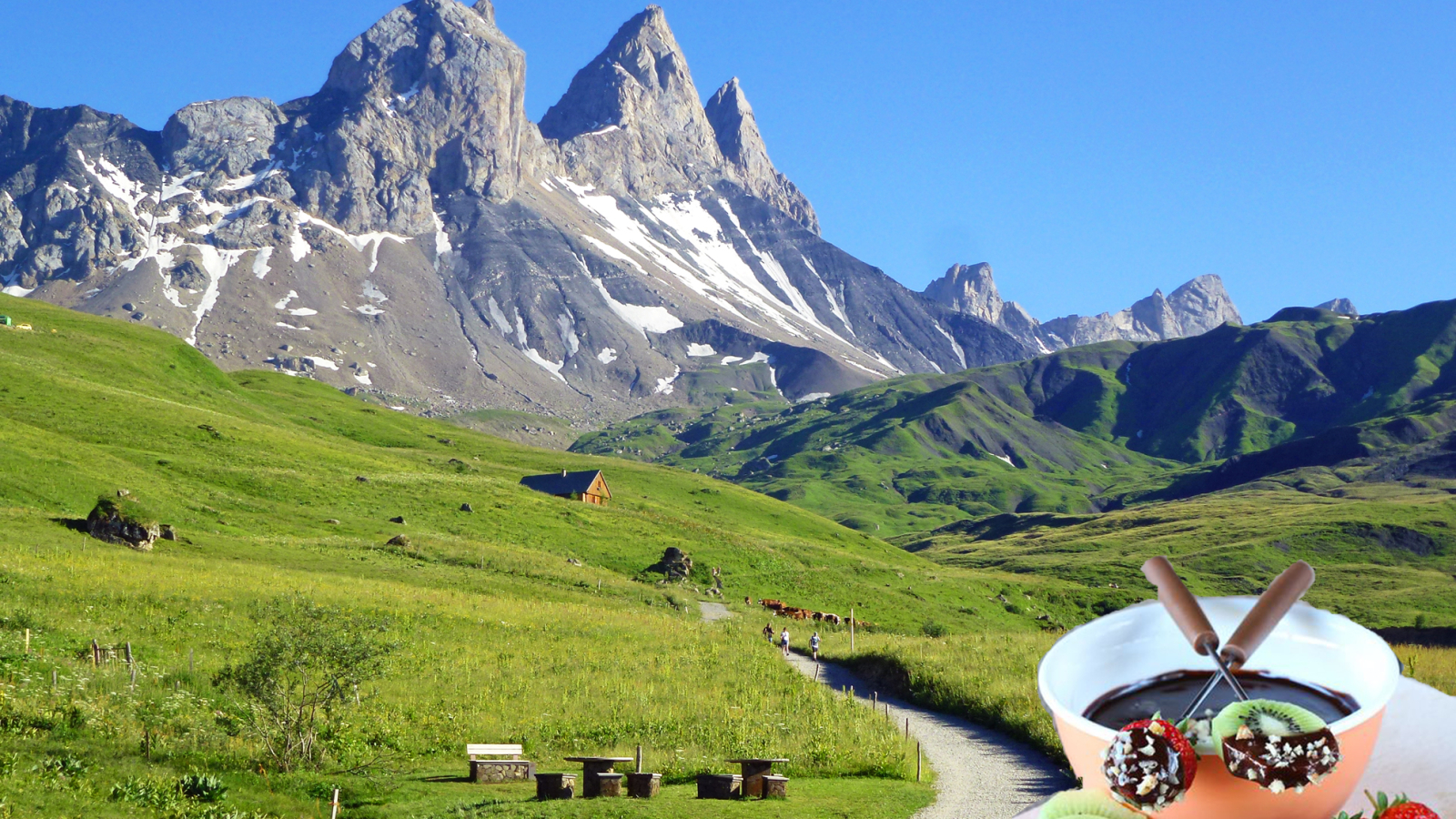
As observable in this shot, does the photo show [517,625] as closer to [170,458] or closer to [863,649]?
[863,649]

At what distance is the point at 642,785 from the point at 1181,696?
86.5ft

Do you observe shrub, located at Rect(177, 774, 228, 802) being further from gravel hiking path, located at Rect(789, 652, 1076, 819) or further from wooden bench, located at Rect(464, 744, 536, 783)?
gravel hiking path, located at Rect(789, 652, 1076, 819)

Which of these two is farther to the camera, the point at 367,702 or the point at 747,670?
the point at 747,670

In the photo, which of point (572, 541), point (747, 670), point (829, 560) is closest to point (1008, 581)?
point (829, 560)

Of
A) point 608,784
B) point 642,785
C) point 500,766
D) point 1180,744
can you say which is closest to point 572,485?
point 500,766

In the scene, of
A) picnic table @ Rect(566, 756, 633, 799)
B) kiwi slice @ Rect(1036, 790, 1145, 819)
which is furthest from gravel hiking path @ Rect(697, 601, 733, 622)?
kiwi slice @ Rect(1036, 790, 1145, 819)

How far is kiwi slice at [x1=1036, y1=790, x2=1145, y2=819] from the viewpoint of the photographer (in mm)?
3162

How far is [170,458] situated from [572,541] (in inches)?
1441

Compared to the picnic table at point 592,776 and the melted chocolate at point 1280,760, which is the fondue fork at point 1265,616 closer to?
the melted chocolate at point 1280,760

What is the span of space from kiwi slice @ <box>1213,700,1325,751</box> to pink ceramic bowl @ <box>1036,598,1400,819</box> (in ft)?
0.32

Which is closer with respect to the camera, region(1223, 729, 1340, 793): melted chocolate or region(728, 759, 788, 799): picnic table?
region(1223, 729, 1340, 793): melted chocolate

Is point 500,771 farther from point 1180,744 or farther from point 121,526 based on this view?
point 121,526

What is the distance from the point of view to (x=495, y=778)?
29.7 metres

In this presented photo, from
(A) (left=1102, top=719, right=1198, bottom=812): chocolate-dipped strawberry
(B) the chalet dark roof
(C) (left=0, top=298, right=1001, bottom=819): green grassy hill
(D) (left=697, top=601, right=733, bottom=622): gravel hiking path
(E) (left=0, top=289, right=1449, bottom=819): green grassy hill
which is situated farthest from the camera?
(B) the chalet dark roof
